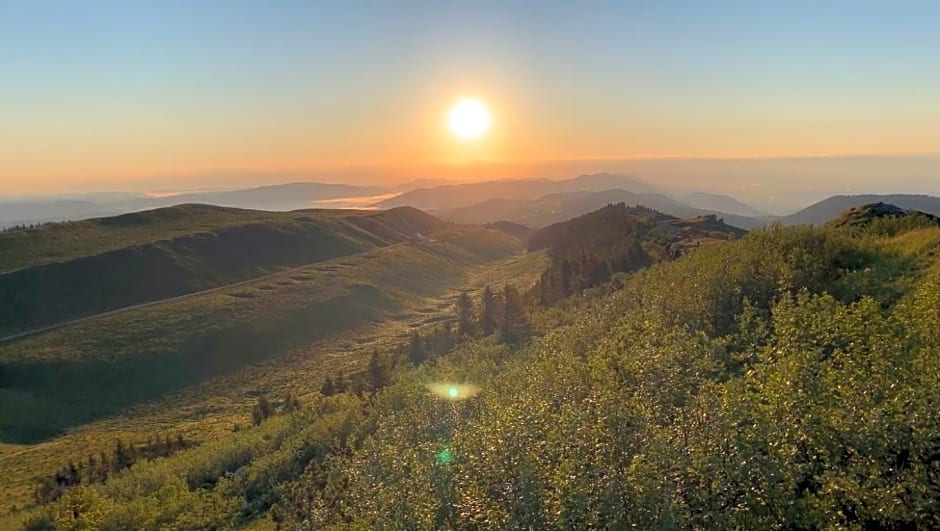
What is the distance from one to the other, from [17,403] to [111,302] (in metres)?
44.5

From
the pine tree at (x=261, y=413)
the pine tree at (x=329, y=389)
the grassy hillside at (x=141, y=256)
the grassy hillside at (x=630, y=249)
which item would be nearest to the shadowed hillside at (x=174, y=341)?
the grassy hillside at (x=141, y=256)

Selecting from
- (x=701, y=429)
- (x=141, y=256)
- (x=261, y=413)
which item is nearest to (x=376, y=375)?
(x=261, y=413)

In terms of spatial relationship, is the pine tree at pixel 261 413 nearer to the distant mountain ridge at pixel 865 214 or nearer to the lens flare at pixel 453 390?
the lens flare at pixel 453 390

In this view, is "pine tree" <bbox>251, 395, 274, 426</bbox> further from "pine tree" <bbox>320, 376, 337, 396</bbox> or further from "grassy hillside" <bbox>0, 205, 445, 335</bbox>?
"grassy hillside" <bbox>0, 205, 445, 335</bbox>

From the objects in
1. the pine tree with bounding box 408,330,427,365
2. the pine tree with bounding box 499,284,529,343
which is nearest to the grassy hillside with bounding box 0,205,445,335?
the pine tree with bounding box 408,330,427,365

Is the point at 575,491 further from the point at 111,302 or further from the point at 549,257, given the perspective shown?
the point at 549,257

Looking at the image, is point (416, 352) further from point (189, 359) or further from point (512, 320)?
point (189, 359)

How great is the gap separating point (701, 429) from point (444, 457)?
783cm

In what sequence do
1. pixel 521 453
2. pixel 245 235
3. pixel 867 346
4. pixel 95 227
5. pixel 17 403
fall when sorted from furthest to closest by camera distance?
pixel 245 235, pixel 95 227, pixel 17 403, pixel 867 346, pixel 521 453

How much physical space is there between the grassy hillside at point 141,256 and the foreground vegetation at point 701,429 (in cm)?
9194

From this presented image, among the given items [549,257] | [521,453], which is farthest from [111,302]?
[521,453]

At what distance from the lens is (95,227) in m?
150

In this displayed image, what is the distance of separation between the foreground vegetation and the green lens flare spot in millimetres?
59

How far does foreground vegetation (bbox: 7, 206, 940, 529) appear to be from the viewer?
1198cm
